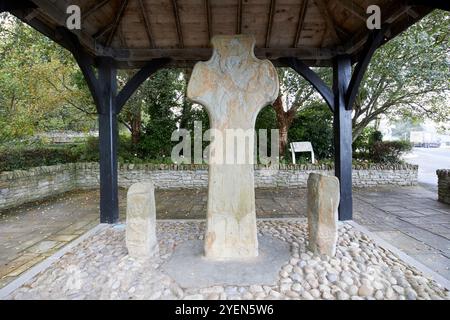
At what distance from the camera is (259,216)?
5316mm

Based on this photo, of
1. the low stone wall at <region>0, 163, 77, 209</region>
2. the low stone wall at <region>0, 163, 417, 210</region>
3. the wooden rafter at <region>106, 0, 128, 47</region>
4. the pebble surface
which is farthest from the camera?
the low stone wall at <region>0, 163, 417, 210</region>

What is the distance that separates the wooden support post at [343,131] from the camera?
184 inches

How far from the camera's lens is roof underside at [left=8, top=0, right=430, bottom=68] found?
411 centimetres

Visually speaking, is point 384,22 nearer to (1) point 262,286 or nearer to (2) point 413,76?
(1) point 262,286

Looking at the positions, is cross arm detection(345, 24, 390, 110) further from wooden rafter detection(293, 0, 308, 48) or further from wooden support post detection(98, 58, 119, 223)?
wooden support post detection(98, 58, 119, 223)

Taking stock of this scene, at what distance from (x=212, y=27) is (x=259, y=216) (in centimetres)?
355

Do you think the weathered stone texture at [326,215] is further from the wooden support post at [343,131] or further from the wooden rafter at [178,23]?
the wooden rafter at [178,23]

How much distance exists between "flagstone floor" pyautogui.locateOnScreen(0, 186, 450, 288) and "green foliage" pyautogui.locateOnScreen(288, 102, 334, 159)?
2464 mm

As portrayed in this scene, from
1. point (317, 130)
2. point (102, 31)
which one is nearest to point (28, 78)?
point (102, 31)

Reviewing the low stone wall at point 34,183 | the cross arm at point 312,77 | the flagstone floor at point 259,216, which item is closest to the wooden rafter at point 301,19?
the cross arm at point 312,77

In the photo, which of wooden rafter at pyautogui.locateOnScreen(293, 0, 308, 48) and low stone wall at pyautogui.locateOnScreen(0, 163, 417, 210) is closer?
wooden rafter at pyautogui.locateOnScreen(293, 0, 308, 48)

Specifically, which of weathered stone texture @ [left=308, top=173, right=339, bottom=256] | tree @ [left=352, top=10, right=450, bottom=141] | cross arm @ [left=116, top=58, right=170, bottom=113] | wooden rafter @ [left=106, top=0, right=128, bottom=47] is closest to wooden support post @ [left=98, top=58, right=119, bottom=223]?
cross arm @ [left=116, top=58, right=170, bottom=113]

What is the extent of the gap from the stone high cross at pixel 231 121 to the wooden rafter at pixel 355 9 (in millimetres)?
1824
